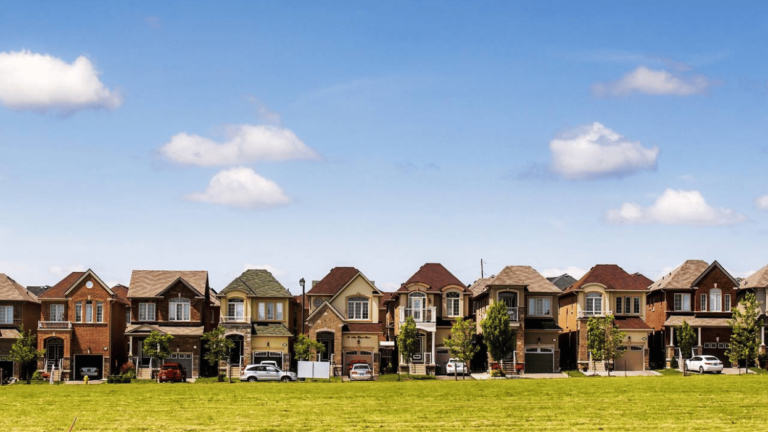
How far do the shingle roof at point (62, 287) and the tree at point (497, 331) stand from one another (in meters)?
36.1

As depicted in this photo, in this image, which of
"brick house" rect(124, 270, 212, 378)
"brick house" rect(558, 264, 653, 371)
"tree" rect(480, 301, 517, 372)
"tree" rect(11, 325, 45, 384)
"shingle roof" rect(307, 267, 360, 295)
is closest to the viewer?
"tree" rect(11, 325, 45, 384)

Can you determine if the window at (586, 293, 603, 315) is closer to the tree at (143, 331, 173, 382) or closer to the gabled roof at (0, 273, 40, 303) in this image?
the tree at (143, 331, 173, 382)

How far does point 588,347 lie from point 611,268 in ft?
32.2

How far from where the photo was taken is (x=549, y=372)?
268 feet

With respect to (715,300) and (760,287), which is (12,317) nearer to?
(715,300)

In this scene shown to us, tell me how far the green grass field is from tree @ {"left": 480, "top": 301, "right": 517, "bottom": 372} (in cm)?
1766

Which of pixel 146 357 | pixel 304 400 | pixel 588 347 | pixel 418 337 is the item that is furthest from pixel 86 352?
pixel 588 347

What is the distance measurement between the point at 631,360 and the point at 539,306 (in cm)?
942

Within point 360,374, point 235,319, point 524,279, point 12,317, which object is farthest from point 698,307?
point 12,317

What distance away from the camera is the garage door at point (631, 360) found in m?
83.6

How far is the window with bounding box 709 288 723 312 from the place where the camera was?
280 feet

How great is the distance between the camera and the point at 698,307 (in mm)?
85188

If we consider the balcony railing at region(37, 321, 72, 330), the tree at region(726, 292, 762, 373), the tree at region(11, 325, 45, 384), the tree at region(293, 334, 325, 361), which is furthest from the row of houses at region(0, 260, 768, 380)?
the tree at region(726, 292, 762, 373)

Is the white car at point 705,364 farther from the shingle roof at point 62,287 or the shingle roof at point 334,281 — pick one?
the shingle roof at point 62,287
